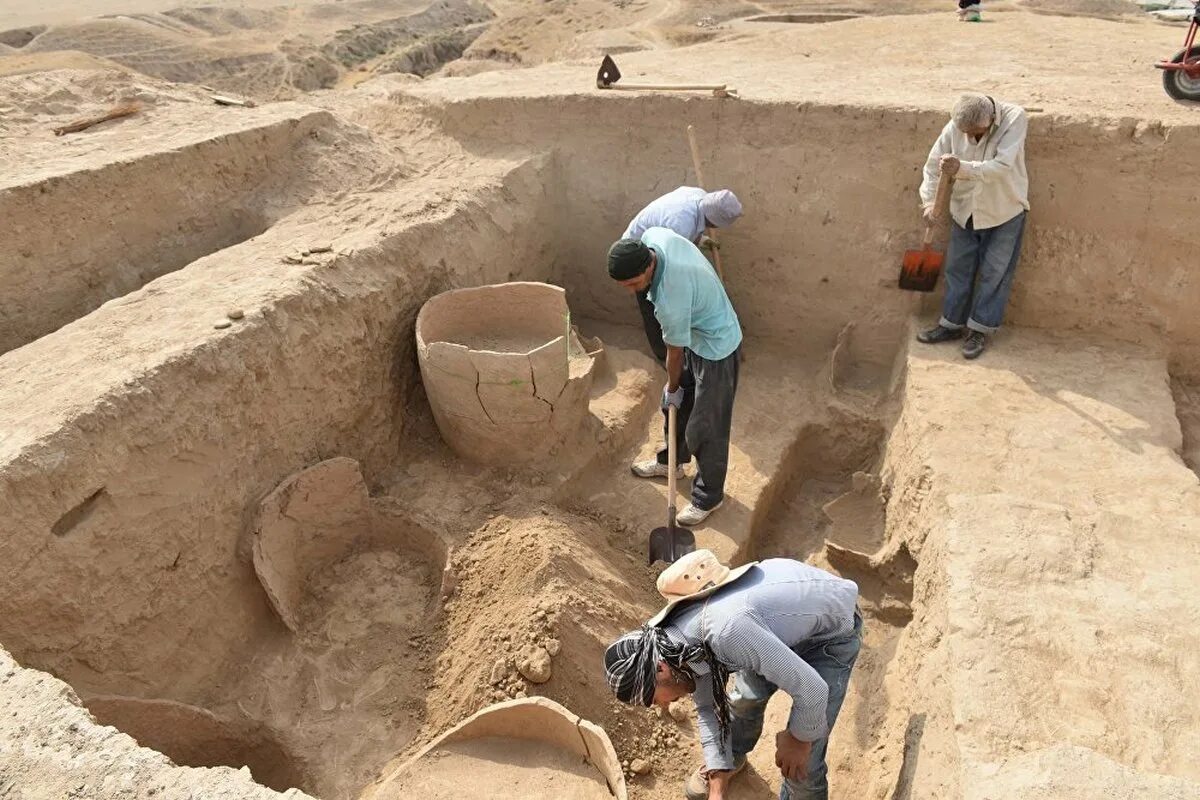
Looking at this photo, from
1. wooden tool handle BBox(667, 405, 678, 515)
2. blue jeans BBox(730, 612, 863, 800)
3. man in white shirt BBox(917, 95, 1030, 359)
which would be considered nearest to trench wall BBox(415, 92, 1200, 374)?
man in white shirt BBox(917, 95, 1030, 359)

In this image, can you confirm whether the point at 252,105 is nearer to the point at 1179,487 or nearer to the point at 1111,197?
the point at 1111,197

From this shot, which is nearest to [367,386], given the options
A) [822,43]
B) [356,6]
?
[822,43]

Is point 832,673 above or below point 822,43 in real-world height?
below

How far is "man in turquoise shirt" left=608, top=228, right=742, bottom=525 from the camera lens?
3.79 meters

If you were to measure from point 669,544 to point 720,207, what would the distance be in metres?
2.04

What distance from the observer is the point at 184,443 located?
3.56m

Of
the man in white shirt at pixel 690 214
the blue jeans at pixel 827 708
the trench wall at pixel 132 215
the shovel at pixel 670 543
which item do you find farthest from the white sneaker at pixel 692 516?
the trench wall at pixel 132 215

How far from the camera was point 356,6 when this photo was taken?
21281mm

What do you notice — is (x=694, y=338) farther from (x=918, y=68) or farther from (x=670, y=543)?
(x=918, y=68)

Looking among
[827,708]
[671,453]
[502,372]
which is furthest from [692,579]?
[502,372]

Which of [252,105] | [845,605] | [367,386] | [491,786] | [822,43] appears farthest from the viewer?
[822,43]

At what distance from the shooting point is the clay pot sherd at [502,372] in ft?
14.1

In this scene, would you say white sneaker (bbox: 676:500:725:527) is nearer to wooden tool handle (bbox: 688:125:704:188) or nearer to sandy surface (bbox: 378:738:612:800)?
sandy surface (bbox: 378:738:612:800)

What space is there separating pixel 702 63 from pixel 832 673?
5.82 meters
